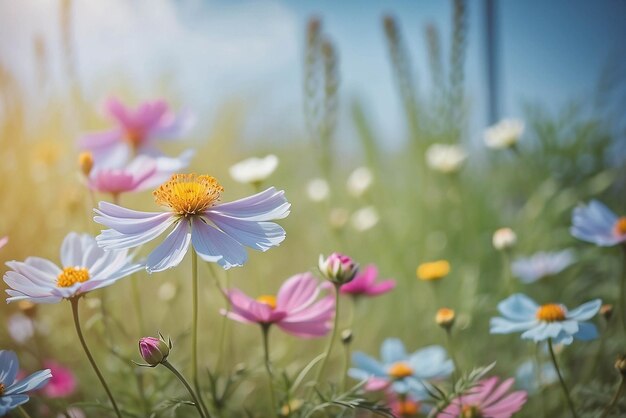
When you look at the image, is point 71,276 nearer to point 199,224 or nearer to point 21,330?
point 199,224

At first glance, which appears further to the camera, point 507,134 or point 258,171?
point 507,134

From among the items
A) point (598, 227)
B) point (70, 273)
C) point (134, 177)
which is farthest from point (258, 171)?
point (598, 227)

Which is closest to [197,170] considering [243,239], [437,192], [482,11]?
[437,192]

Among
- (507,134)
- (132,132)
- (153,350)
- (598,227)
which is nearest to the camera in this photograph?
(153,350)

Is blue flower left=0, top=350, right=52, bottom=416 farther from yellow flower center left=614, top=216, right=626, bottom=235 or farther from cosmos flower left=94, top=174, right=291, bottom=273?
yellow flower center left=614, top=216, right=626, bottom=235

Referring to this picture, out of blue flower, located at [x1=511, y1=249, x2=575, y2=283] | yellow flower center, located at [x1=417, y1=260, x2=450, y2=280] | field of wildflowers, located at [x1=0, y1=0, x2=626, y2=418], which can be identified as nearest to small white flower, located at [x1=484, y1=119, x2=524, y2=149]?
field of wildflowers, located at [x1=0, y1=0, x2=626, y2=418]

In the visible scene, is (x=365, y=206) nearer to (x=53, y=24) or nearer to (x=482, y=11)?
(x=482, y=11)
